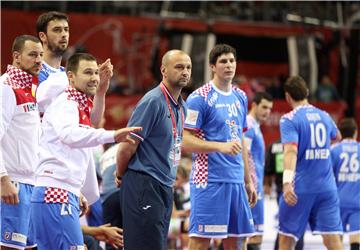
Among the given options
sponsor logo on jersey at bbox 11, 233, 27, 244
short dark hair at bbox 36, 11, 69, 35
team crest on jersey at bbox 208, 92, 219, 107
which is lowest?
Answer: sponsor logo on jersey at bbox 11, 233, 27, 244

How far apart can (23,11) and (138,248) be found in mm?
13707

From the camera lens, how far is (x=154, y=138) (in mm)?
7027

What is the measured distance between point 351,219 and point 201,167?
10.6ft

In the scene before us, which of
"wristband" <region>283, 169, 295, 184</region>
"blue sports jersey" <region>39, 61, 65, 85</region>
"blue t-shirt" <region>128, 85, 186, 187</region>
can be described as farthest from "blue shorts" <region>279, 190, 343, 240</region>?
"blue sports jersey" <region>39, 61, 65, 85</region>

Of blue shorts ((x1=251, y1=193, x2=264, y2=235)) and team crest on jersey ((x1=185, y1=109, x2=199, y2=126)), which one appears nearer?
team crest on jersey ((x1=185, y1=109, x2=199, y2=126))

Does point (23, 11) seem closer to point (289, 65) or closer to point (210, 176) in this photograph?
point (289, 65)

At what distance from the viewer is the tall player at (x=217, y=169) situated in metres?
8.42

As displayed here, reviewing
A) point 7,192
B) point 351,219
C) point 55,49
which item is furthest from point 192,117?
point 351,219

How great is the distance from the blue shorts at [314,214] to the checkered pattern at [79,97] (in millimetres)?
3772

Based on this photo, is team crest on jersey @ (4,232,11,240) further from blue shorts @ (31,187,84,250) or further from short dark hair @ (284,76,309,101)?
short dark hair @ (284,76,309,101)

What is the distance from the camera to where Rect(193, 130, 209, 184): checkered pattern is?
28.0ft

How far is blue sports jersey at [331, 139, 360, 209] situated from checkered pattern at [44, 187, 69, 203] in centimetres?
522

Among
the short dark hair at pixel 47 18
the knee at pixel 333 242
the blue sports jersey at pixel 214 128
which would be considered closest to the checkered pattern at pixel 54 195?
the short dark hair at pixel 47 18

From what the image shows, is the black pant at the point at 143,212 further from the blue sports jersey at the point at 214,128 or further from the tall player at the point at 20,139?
the blue sports jersey at the point at 214,128
